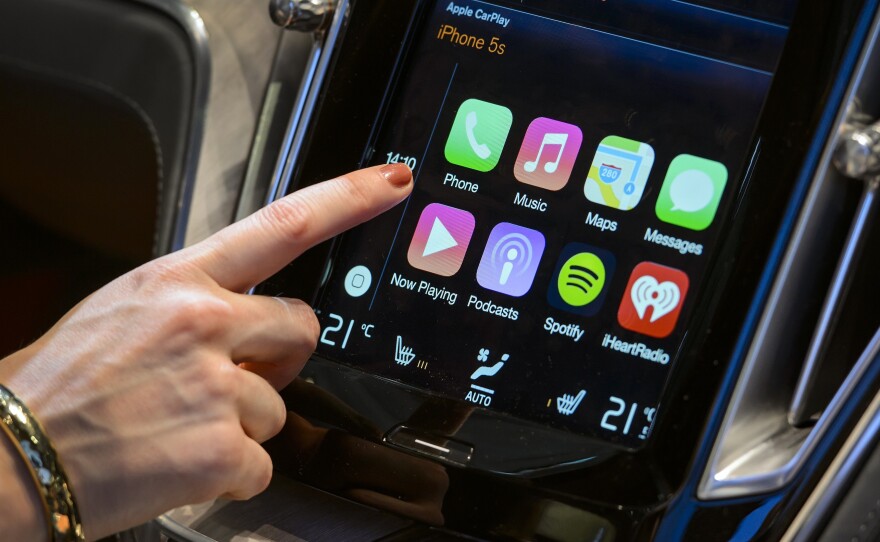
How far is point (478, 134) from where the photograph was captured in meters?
0.65

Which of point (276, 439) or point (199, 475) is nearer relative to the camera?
point (199, 475)

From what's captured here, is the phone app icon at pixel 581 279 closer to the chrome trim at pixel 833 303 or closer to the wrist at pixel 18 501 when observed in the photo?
the chrome trim at pixel 833 303

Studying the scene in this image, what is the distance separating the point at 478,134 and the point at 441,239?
72 millimetres

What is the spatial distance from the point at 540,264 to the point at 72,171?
1.32 ft

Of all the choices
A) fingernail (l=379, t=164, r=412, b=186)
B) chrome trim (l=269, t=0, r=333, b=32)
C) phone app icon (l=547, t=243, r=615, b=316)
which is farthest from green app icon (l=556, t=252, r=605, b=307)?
chrome trim (l=269, t=0, r=333, b=32)

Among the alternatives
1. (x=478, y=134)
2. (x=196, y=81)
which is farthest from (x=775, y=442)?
(x=196, y=81)

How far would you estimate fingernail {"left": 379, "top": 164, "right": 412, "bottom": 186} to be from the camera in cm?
60

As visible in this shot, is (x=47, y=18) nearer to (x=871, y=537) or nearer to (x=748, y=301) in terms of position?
(x=748, y=301)

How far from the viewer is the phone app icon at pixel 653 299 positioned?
1.98 ft

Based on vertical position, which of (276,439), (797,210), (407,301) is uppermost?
(797,210)

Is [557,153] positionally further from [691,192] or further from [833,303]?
[833,303]

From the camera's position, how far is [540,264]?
63 cm

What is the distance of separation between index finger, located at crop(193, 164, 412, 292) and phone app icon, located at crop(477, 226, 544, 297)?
85 millimetres

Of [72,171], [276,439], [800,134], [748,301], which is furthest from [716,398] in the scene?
[72,171]
